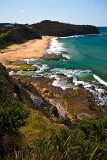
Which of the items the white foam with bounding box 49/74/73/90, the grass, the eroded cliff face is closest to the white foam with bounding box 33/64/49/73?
the white foam with bounding box 49/74/73/90

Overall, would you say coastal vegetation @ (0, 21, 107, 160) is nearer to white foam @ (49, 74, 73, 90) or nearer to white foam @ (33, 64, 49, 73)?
white foam @ (49, 74, 73, 90)

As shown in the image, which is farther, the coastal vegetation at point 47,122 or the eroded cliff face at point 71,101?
the eroded cliff face at point 71,101

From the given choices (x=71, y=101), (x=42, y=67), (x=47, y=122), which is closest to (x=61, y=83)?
(x=71, y=101)

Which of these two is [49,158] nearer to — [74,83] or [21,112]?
[21,112]

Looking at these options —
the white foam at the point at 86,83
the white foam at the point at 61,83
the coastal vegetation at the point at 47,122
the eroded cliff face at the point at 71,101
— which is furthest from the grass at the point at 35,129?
the white foam at the point at 61,83

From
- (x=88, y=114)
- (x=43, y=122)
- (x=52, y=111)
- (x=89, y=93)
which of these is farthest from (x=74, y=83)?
(x=43, y=122)

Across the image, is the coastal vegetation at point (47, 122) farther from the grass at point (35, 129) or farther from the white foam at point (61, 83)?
the white foam at point (61, 83)

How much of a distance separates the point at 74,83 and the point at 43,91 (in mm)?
11517

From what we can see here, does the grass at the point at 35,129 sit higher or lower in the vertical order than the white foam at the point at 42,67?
lower

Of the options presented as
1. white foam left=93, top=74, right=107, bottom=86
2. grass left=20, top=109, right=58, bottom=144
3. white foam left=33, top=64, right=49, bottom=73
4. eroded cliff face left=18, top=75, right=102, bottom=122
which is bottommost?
Result: eroded cliff face left=18, top=75, right=102, bottom=122

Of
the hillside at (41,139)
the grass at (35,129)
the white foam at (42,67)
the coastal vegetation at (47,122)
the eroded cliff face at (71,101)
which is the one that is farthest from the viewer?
the white foam at (42,67)

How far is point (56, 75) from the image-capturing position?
49938 mm

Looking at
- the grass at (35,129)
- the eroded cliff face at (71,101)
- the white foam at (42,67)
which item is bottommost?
the eroded cliff face at (71,101)

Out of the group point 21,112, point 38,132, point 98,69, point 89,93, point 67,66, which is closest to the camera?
point 21,112
